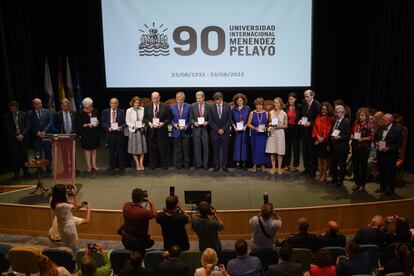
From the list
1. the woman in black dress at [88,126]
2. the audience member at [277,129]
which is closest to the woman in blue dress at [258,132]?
the audience member at [277,129]

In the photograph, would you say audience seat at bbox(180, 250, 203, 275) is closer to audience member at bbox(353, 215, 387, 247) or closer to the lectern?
audience member at bbox(353, 215, 387, 247)

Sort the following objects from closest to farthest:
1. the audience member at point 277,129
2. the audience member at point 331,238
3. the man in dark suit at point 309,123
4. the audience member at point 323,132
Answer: the audience member at point 331,238 < the audience member at point 323,132 < the man in dark suit at point 309,123 < the audience member at point 277,129

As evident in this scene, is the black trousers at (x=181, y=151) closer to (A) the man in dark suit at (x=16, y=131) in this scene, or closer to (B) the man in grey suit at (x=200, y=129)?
(B) the man in grey suit at (x=200, y=129)

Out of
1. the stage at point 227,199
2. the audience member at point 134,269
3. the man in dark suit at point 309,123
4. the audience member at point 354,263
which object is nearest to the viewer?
the audience member at point 134,269

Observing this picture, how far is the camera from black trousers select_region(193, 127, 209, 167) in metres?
9.48

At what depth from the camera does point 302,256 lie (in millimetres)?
5523

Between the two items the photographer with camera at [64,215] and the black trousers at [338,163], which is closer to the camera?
the photographer with camera at [64,215]

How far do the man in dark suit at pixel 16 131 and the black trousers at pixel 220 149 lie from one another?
10.7 ft

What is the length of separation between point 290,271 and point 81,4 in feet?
30.9

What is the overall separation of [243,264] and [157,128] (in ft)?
15.6

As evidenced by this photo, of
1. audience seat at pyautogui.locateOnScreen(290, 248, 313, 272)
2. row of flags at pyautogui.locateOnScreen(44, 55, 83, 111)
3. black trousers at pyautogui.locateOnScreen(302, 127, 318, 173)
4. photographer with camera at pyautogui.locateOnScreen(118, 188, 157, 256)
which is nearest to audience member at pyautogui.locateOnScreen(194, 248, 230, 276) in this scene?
audience seat at pyautogui.locateOnScreen(290, 248, 313, 272)

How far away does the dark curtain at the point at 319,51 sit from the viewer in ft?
33.2

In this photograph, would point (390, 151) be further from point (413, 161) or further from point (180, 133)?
point (180, 133)

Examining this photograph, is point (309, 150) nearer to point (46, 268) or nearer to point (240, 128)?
point (240, 128)
